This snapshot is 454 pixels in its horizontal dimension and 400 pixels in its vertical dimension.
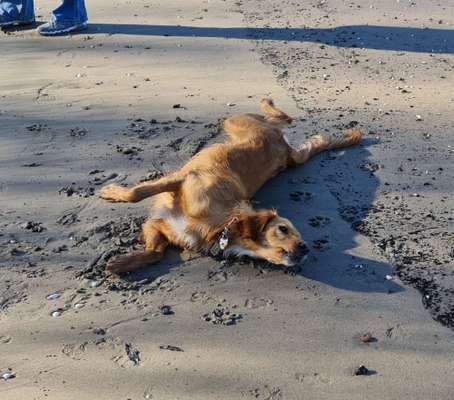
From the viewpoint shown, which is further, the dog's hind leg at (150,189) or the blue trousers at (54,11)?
the blue trousers at (54,11)

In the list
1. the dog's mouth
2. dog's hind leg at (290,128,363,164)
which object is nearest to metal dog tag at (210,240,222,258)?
the dog's mouth

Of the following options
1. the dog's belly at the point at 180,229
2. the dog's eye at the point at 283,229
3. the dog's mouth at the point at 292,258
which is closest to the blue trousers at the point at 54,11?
the dog's belly at the point at 180,229

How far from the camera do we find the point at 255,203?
5051 mm

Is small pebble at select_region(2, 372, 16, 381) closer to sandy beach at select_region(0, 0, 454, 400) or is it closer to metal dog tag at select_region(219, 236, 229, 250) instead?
sandy beach at select_region(0, 0, 454, 400)

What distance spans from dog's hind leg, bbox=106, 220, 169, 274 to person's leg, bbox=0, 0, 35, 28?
17.0 ft

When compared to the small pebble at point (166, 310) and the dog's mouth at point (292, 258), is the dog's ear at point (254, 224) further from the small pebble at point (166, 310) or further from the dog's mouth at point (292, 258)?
the small pebble at point (166, 310)

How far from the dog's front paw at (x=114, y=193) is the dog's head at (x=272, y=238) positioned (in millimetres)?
908

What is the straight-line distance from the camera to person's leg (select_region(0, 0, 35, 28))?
8711 mm

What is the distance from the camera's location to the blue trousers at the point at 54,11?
8411 mm

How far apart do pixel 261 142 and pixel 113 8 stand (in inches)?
200

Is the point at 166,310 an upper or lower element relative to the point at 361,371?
upper

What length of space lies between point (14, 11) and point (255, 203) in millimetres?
5202

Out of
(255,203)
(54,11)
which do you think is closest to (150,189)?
(255,203)

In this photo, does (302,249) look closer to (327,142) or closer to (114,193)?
(114,193)
